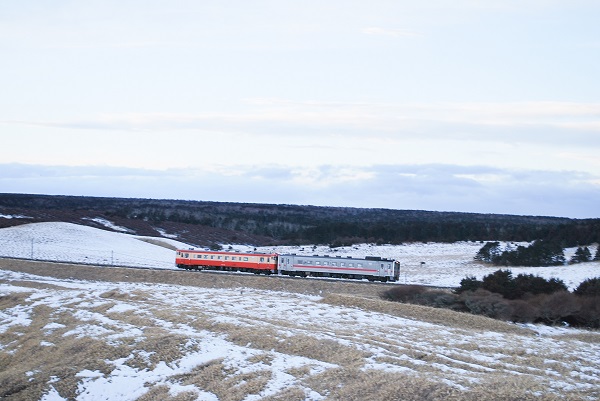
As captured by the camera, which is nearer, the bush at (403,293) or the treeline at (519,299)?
the treeline at (519,299)

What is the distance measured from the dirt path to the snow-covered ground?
8.03m

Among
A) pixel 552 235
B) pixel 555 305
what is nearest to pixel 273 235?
pixel 552 235

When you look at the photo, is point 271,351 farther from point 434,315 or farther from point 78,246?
point 78,246

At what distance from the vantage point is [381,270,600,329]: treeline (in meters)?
33.7

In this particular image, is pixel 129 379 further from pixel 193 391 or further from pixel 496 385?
pixel 496 385

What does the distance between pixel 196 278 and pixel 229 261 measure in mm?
8909

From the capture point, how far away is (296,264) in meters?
55.8

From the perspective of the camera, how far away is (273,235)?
138m

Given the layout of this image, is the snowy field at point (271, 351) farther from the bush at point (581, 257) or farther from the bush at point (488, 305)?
the bush at point (581, 257)

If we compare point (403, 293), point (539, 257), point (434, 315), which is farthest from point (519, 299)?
point (539, 257)

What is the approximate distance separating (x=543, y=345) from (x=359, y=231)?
296ft

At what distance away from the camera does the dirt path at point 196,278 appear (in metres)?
44.8

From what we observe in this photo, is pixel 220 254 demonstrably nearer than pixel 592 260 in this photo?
Yes

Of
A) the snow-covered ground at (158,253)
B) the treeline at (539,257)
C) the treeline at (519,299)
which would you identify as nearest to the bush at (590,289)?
the treeline at (519,299)
